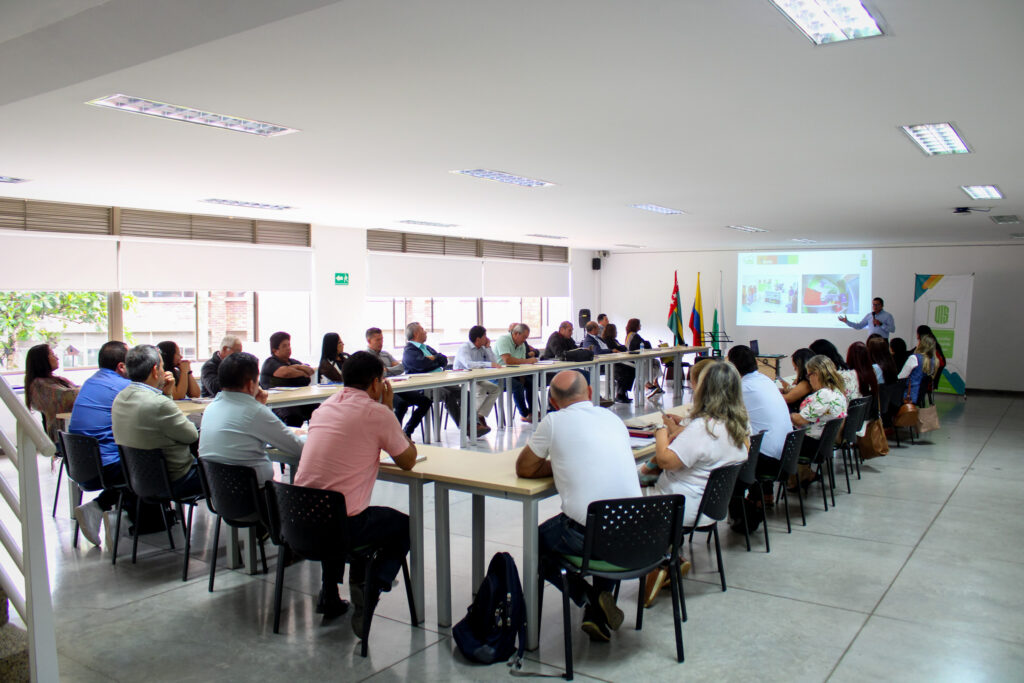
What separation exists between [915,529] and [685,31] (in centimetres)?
381

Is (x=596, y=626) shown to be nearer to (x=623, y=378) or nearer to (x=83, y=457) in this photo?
(x=83, y=457)

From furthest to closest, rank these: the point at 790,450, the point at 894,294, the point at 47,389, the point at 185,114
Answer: the point at 894,294
the point at 47,389
the point at 790,450
the point at 185,114

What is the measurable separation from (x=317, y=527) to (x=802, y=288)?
42.4 feet

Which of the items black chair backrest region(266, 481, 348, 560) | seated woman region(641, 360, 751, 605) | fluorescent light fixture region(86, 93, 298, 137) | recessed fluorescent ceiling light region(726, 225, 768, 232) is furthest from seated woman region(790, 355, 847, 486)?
recessed fluorescent ceiling light region(726, 225, 768, 232)

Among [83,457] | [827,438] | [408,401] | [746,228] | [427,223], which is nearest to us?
[83,457]

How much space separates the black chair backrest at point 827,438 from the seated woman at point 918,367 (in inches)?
126

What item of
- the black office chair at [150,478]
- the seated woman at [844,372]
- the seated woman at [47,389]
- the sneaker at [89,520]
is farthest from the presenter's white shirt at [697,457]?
the seated woman at [47,389]

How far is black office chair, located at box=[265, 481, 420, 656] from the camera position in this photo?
3.04 m

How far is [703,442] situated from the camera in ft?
12.1

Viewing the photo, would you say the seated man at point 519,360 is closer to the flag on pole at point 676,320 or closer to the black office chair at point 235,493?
the flag on pole at point 676,320

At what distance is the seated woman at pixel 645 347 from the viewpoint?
37.0 ft

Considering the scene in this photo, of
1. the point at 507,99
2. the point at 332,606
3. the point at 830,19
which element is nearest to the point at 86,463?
the point at 332,606

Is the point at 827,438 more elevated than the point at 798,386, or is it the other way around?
the point at 798,386

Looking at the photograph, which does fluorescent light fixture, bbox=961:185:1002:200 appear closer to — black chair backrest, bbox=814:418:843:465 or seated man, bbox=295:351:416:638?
black chair backrest, bbox=814:418:843:465
